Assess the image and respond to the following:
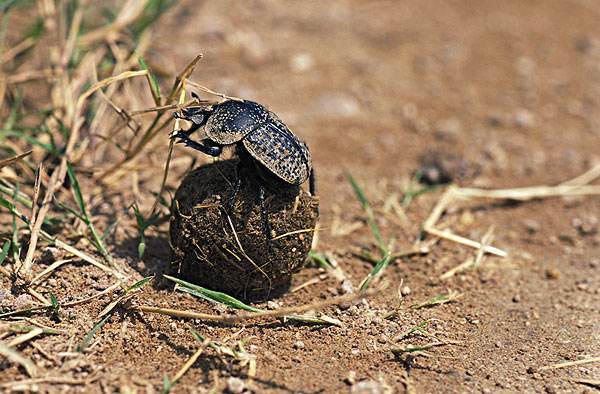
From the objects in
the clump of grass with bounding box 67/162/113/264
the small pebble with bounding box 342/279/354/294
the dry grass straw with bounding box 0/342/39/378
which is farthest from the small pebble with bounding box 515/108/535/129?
the dry grass straw with bounding box 0/342/39/378

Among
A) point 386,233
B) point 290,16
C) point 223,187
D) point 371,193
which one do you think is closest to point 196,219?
point 223,187

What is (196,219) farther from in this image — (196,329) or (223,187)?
(196,329)

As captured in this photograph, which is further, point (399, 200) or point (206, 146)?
point (399, 200)

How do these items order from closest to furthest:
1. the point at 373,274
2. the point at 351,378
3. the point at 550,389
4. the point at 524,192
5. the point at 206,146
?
the point at 351,378 < the point at 550,389 < the point at 206,146 < the point at 373,274 < the point at 524,192

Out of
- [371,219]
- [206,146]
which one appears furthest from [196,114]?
[371,219]

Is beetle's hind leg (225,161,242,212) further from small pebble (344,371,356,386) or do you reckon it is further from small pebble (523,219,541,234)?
small pebble (523,219,541,234)

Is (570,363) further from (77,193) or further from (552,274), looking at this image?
(77,193)

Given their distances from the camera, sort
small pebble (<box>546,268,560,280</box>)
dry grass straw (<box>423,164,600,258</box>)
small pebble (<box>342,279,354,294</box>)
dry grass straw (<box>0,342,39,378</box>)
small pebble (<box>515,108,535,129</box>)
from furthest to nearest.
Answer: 1. small pebble (<box>515,108,535,129</box>)
2. dry grass straw (<box>423,164,600,258</box>)
3. small pebble (<box>546,268,560,280</box>)
4. small pebble (<box>342,279,354,294</box>)
5. dry grass straw (<box>0,342,39,378</box>)
